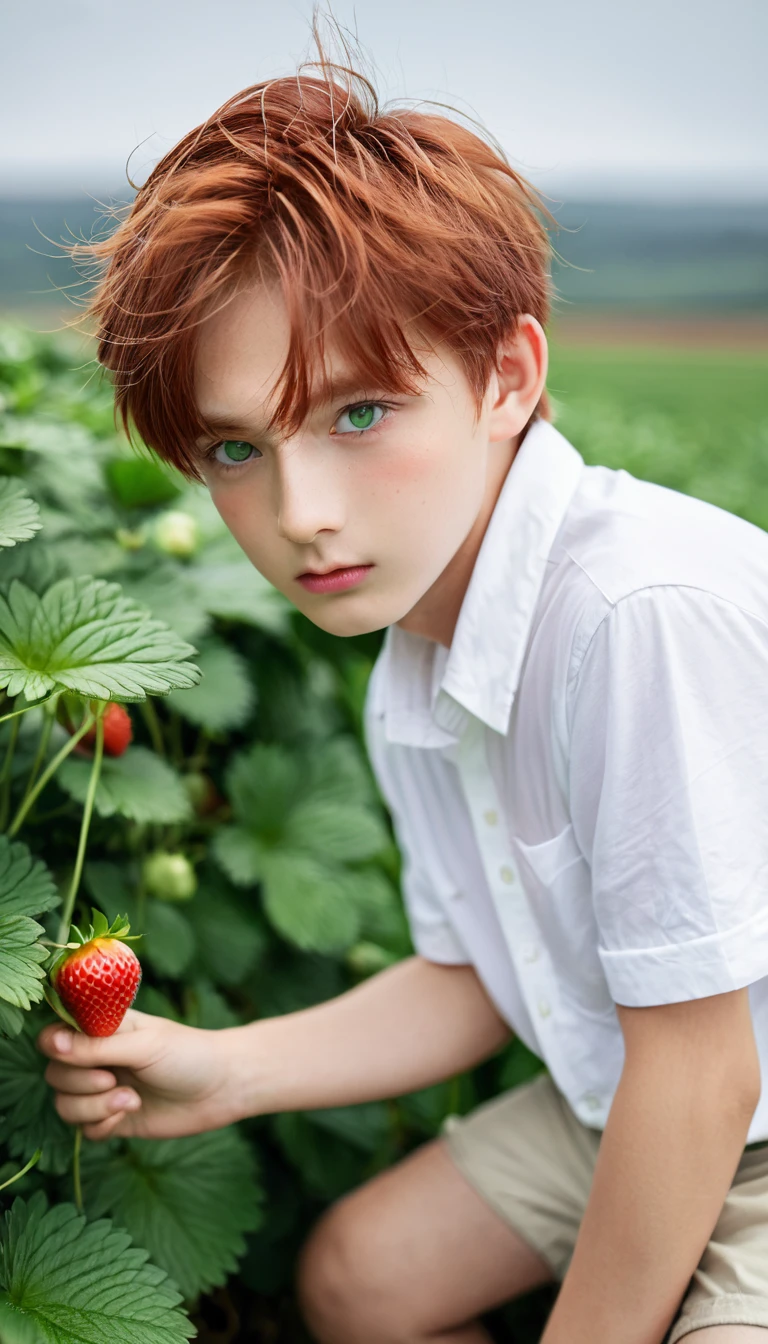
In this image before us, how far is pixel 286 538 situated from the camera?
2.74 ft

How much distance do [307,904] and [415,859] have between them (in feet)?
0.50

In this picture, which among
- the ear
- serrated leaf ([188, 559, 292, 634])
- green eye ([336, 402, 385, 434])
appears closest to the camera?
green eye ([336, 402, 385, 434])

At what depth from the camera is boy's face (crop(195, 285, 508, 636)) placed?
783mm

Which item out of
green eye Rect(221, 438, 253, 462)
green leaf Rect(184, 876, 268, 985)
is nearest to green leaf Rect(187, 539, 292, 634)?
green leaf Rect(184, 876, 268, 985)

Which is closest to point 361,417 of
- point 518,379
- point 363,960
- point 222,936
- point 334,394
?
point 334,394

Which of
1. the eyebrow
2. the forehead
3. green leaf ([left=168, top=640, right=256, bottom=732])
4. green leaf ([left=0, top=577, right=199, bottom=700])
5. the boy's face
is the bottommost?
green leaf ([left=168, top=640, right=256, bottom=732])

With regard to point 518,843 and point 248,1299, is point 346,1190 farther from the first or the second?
point 518,843

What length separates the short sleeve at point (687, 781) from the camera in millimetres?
777

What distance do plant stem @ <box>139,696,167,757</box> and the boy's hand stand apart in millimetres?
345

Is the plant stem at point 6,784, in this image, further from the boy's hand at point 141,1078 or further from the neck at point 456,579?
the neck at point 456,579

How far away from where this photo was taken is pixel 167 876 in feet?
3.99

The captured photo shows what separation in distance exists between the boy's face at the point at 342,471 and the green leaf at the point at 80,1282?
1.62ft

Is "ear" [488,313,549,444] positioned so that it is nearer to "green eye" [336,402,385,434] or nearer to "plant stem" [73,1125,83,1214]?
"green eye" [336,402,385,434]

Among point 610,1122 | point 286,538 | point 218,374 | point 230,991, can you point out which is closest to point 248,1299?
point 230,991
